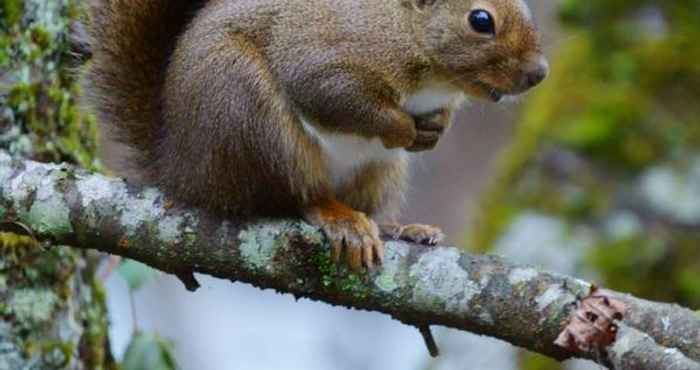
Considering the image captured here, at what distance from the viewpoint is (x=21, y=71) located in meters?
3.01

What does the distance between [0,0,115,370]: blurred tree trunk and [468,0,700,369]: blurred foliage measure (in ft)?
4.77

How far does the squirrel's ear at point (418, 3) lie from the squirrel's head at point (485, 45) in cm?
2

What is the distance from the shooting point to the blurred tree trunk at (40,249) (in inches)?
114

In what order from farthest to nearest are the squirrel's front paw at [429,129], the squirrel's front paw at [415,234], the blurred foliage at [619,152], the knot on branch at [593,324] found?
the blurred foliage at [619,152]
the squirrel's front paw at [429,129]
the squirrel's front paw at [415,234]
the knot on branch at [593,324]

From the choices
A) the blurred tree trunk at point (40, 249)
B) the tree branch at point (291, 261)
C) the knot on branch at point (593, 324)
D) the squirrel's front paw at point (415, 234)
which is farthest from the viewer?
the blurred tree trunk at point (40, 249)

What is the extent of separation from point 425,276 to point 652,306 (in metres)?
0.44

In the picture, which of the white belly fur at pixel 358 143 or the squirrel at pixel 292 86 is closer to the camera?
the squirrel at pixel 292 86

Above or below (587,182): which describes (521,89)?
above

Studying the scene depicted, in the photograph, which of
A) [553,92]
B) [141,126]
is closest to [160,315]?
[553,92]

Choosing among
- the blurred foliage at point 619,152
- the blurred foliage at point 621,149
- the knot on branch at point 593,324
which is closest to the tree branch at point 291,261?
the knot on branch at point 593,324

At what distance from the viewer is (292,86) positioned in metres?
2.89

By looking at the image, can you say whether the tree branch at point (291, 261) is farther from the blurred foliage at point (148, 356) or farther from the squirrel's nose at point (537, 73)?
the squirrel's nose at point (537, 73)

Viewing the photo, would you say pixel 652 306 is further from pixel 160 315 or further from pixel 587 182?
pixel 160 315

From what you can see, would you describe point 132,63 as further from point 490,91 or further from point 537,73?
point 537,73
